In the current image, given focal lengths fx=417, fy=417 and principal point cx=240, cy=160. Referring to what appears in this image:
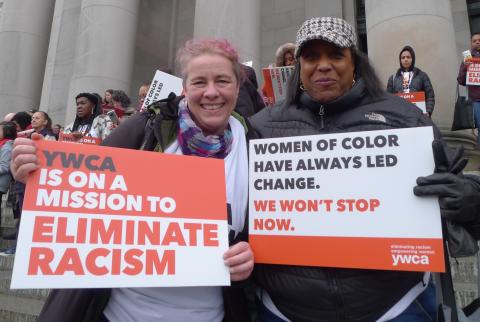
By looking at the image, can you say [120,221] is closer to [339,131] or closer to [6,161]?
[339,131]

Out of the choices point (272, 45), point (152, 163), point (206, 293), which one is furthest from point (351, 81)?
point (272, 45)

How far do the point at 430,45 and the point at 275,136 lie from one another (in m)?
6.16

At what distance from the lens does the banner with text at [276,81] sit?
5.13 meters

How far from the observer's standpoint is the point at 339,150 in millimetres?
1904

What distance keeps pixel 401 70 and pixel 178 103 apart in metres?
5.76

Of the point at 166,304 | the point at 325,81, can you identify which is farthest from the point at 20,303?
the point at 325,81

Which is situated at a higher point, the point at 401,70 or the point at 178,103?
the point at 401,70

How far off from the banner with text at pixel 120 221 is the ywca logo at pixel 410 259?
2.32 feet

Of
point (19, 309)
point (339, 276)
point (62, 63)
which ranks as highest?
point (62, 63)

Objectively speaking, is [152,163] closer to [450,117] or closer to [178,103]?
[178,103]

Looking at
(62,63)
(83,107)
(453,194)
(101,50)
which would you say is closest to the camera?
(453,194)

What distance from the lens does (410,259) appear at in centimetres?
171

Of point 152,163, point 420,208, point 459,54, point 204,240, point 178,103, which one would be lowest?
point 204,240

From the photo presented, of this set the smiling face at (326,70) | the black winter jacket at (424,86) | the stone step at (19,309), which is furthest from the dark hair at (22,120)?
the smiling face at (326,70)
